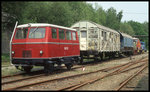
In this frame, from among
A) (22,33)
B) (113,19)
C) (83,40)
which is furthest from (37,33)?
(113,19)

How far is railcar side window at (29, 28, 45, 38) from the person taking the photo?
11037 mm

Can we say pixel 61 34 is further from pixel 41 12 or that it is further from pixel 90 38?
pixel 41 12

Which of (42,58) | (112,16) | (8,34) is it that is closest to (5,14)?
(8,34)

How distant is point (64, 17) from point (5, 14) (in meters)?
11.6

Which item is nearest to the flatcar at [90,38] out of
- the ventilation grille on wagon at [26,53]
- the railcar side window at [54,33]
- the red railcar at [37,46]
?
the red railcar at [37,46]

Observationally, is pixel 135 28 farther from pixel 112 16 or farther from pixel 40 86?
pixel 40 86

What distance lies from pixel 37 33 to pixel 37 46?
0.73 meters

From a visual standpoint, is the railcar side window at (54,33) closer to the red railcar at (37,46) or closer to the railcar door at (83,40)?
the red railcar at (37,46)

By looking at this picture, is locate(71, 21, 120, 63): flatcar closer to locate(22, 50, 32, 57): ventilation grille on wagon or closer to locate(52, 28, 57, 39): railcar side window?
locate(52, 28, 57, 39): railcar side window

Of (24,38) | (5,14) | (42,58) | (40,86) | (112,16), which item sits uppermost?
(112,16)

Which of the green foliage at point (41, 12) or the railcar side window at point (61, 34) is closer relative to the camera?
the railcar side window at point (61, 34)

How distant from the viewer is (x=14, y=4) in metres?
21.3

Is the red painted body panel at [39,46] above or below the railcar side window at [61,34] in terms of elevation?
below

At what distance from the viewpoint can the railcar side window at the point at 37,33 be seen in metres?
11.0
